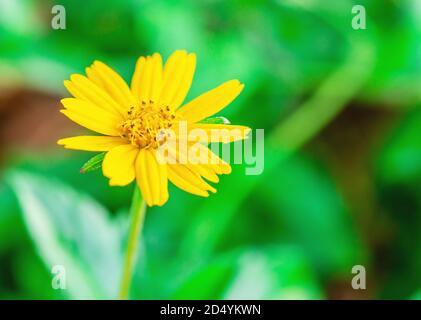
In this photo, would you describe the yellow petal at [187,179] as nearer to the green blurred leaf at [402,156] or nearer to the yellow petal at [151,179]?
the yellow petal at [151,179]

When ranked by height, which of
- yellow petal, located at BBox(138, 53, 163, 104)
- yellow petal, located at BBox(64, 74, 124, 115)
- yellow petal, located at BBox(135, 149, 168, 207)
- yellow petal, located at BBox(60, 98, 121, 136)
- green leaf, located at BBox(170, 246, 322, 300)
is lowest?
green leaf, located at BBox(170, 246, 322, 300)

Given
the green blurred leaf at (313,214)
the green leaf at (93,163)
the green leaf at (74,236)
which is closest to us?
the green leaf at (93,163)

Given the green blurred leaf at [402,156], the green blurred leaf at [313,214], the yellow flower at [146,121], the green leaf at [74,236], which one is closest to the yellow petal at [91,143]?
the yellow flower at [146,121]

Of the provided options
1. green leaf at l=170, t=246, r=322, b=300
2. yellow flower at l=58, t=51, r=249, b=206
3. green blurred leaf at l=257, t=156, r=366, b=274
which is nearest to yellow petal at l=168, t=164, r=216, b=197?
yellow flower at l=58, t=51, r=249, b=206

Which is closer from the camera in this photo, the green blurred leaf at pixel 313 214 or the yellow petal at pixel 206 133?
the yellow petal at pixel 206 133

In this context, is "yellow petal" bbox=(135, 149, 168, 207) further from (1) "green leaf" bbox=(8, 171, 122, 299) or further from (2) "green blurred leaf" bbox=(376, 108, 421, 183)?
(2) "green blurred leaf" bbox=(376, 108, 421, 183)

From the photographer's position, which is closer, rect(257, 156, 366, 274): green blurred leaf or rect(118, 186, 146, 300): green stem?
rect(118, 186, 146, 300): green stem

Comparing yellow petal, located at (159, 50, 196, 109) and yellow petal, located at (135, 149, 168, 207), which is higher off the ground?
yellow petal, located at (159, 50, 196, 109)

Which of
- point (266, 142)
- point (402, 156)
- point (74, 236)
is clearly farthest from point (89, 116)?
point (402, 156)

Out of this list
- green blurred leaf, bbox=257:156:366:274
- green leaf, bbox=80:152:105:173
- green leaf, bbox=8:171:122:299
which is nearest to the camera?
green leaf, bbox=80:152:105:173
